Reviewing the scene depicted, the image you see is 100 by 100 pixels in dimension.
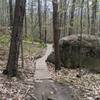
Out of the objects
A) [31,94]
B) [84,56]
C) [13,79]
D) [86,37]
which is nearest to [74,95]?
[31,94]

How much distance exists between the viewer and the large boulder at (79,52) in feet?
53.0

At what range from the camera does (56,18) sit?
12.2m

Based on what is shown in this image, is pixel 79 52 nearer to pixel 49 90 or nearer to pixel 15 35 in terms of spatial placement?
pixel 15 35

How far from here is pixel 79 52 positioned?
1631 cm

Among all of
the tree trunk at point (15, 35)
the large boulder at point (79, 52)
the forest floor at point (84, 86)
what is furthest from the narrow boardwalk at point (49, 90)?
the large boulder at point (79, 52)

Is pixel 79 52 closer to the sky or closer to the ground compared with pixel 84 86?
closer to the sky

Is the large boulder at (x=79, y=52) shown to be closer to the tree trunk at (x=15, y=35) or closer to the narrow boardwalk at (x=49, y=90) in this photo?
the narrow boardwalk at (x=49, y=90)

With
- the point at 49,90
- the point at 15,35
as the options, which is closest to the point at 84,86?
the point at 49,90

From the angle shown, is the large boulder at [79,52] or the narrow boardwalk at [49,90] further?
the large boulder at [79,52]

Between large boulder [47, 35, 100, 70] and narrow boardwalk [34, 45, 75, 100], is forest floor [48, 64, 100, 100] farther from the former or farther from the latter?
large boulder [47, 35, 100, 70]

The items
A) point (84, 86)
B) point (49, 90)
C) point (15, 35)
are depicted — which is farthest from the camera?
point (84, 86)

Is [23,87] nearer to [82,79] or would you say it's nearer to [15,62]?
[15,62]

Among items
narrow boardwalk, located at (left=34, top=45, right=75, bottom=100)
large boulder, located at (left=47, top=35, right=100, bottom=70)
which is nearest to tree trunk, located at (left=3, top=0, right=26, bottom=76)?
narrow boardwalk, located at (left=34, top=45, right=75, bottom=100)

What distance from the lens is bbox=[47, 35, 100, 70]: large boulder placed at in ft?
53.0
